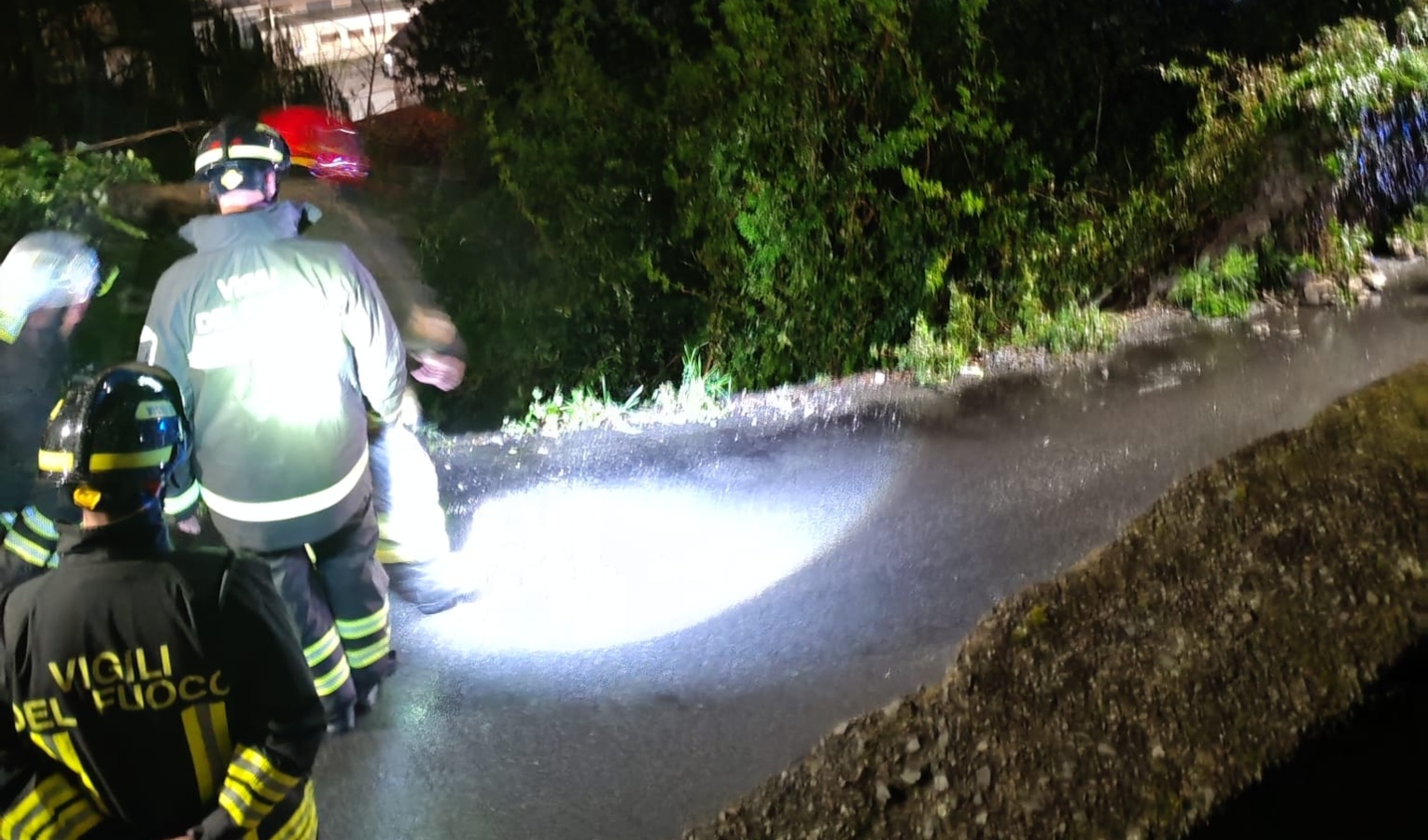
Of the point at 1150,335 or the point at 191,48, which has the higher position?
the point at 191,48

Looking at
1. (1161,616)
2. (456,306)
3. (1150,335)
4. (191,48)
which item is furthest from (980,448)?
(191,48)

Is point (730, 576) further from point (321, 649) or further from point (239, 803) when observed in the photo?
point (239, 803)

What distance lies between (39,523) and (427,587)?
1133mm

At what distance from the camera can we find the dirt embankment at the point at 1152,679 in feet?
8.76

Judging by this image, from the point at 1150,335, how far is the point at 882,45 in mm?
2558

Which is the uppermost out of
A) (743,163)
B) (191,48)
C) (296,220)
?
(191,48)

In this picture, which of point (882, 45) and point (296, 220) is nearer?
point (296, 220)

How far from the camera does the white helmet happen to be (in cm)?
234

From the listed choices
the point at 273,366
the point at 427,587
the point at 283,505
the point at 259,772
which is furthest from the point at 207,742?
the point at 427,587

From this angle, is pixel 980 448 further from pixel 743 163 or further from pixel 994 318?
pixel 743 163

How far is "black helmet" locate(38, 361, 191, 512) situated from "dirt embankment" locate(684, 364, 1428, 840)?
65.5 inches

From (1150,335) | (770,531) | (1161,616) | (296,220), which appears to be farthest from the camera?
(1150,335)

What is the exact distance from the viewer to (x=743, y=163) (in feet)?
19.3

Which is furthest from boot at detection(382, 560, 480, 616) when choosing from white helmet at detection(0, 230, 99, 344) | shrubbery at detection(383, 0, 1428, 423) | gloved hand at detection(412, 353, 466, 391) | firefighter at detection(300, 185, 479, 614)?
shrubbery at detection(383, 0, 1428, 423)
